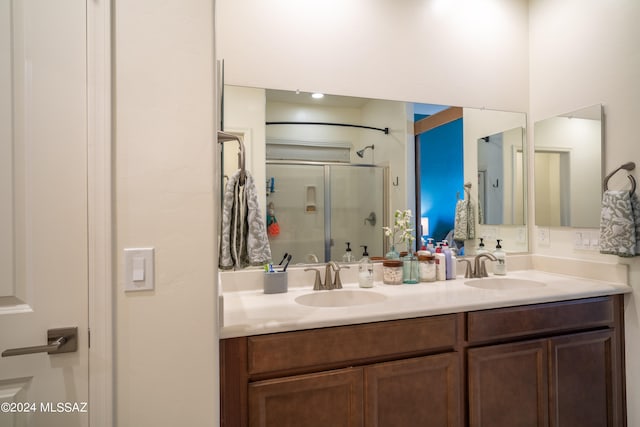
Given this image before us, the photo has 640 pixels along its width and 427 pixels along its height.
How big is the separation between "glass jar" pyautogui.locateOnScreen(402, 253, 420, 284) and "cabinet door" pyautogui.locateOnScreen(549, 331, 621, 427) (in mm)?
660

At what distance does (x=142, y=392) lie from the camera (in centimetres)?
90

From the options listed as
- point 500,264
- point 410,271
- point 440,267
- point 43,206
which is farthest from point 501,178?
point 43,206

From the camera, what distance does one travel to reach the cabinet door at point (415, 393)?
122cm

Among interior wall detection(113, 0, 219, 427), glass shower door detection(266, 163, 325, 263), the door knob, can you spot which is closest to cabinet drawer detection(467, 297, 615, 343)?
glass shower door detection(266, 163, 325, 263)

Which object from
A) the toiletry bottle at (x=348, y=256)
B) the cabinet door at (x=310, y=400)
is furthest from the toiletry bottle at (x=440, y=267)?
the cabinet door at (x=310, y=400)

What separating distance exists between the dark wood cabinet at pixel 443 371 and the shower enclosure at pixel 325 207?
637mm

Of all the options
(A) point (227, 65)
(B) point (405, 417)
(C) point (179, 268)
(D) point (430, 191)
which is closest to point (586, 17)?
(D) point (430, 191)

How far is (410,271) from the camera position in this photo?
180 cm

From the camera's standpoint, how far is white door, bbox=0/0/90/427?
854 millimetres

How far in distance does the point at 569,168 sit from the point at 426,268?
3.54 ft

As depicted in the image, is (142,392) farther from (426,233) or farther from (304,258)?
(426,233)

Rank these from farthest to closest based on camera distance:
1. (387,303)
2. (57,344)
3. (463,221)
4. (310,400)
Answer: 1. (463,221)
2. (387,303)
3. (310,400)
4. (57,344)

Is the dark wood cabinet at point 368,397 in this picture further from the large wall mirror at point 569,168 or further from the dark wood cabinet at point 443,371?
the large wall mirror at point 569,168

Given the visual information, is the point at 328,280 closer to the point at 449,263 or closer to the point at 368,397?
the point at 368,397
